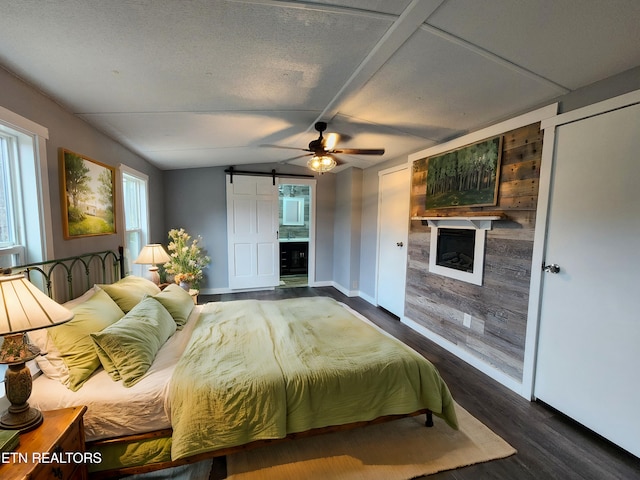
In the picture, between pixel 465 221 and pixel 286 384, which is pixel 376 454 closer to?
pixel 286 384

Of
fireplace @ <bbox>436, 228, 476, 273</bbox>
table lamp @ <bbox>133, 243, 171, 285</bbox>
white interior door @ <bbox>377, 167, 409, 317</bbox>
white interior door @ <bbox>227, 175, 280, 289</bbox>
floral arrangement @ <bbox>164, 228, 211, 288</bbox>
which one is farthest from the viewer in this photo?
white interior door @ <bbox>227, 175, 280, 289</bbox>

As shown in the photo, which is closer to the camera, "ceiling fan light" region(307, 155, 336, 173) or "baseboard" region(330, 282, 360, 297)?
"ceiling fan light" region(307, 155, 336, 173)

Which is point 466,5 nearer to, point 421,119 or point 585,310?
point 421,119

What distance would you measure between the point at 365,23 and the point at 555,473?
2719 mm

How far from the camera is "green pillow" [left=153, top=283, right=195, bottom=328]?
7.47 ft

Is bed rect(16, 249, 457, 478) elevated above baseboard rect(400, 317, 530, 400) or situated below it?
above

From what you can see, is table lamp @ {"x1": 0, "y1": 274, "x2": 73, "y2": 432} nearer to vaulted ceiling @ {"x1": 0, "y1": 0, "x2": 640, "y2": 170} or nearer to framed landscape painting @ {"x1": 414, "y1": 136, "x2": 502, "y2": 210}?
vaulted ceiling @ {"x1": 0, "y1": 0, "x2": 640, "y2": 170}

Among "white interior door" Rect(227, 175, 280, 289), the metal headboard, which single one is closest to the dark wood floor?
the metal headboard

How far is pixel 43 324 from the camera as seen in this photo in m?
1.13

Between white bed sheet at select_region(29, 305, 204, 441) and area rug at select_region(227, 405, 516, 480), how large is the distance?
1.92ft

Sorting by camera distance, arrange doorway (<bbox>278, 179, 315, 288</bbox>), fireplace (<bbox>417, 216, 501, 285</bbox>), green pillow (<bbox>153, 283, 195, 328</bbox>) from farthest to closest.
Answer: doorway (<bbox>278, 179, 315, 288</bbox>), fireplace (<bbox>417, 216, 501, 285</bbox>), green pillow (<bbox>153, 283, 195, 328</bbox>)

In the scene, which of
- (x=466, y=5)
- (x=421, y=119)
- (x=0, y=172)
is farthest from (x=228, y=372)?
(x=421, y=119)

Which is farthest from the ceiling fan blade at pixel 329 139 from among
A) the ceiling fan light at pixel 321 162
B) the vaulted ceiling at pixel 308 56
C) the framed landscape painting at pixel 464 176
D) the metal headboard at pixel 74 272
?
the metal headboard at pixel 74 272

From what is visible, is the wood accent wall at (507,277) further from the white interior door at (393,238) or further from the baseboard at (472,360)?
the white interior door at (393,238)
